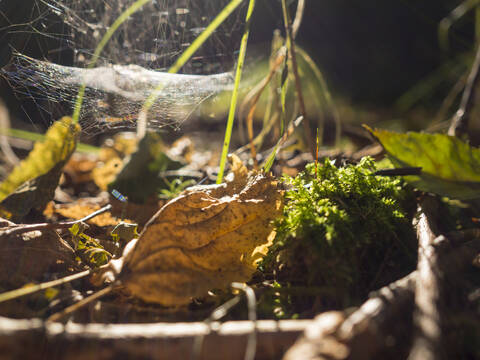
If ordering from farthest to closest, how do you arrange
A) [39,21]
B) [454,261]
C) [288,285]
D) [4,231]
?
[39,21]
[4,231]
[288,285]
[454,261]

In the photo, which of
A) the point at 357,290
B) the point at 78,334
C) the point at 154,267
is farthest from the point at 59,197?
the point at 357,290

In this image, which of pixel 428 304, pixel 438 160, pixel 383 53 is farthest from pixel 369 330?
pixel 383 53

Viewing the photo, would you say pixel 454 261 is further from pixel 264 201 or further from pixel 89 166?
pixel 89 166

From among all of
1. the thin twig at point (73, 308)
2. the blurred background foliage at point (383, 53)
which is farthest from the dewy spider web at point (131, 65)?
the thin twig at point (73, 308)

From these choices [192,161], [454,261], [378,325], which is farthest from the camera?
[192,161]

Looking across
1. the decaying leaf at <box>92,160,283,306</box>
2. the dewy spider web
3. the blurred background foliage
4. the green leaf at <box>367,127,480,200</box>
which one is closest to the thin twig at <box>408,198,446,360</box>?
the green leaf at <box>367,127,480,200</box>

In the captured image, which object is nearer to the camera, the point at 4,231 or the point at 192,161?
the point at 4,231

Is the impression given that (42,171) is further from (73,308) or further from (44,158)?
(73,308)
